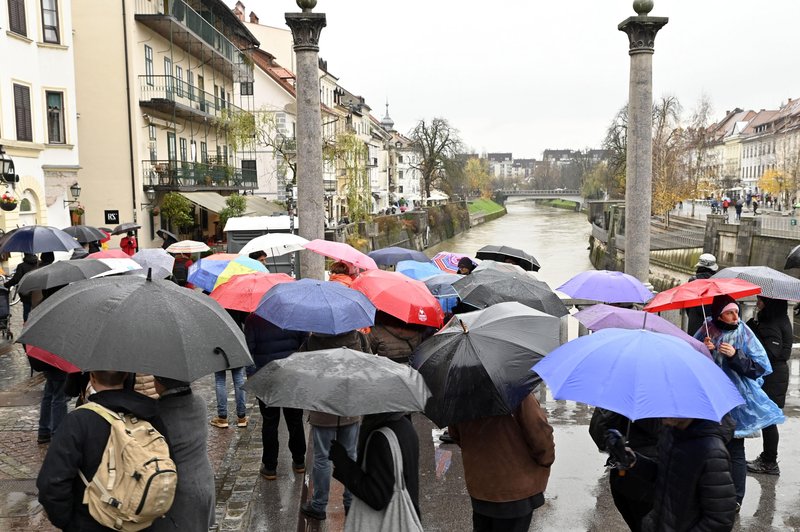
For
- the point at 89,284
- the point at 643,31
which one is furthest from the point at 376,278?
the point at 643,31

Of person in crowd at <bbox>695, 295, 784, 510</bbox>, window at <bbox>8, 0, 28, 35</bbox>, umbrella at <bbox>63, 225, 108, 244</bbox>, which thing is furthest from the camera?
window at <bbox>8, 0, 28, 35</bbox>

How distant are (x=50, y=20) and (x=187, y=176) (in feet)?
32.5

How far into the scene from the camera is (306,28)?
11.4m

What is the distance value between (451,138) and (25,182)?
59.5 metres

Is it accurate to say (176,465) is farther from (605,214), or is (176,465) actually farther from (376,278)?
(605,214)

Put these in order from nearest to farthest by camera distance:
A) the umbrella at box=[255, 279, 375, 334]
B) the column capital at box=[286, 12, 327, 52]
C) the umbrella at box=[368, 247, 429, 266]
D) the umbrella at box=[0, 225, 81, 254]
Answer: the umbrella at box=[255, 279, 375, 334] < the umbrella at box=[0, 225, 81, 254] < the column capital at box=[286, 12, 327, 52] < the umbrella at box=[368, 247, 429, 266]

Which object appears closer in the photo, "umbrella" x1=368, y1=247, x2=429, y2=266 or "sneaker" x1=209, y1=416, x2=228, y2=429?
"sneaker" x1=209, y1=416, x2=228, y2=429

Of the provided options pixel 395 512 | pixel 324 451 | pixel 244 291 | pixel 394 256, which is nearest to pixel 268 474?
pixel 324 451

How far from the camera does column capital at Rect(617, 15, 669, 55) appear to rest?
11250 millimetres

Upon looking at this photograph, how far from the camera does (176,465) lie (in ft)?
12.6

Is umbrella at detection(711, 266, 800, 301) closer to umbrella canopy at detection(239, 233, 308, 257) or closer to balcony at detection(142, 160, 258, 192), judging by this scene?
umbrella canopy at detection(239, 233, 308, 257)

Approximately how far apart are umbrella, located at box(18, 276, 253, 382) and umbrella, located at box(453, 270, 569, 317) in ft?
11.6

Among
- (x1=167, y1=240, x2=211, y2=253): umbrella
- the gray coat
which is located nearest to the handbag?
the gray coat

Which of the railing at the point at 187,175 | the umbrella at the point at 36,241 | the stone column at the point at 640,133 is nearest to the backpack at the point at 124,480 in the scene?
the umbrella at the point at 36,241
